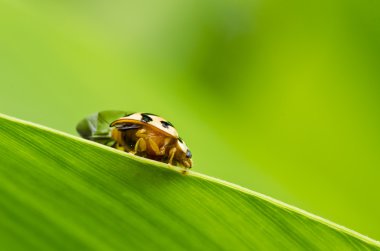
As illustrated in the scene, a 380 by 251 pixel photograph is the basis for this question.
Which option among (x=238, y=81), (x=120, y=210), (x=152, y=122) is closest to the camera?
(x=120, y=210)

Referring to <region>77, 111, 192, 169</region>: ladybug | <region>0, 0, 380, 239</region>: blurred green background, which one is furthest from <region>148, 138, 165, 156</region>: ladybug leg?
<region>0, 0, 380, 239</region>: blurred green background

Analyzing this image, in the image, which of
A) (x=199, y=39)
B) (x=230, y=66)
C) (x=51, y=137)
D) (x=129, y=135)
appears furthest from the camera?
(x=199, y=39)

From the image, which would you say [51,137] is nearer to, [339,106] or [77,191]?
[77,191]

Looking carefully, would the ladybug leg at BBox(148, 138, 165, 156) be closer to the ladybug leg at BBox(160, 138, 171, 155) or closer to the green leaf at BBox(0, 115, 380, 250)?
the ladybug leg at BBox(160, 138, 171, 155)

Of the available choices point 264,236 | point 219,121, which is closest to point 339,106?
point 219,121

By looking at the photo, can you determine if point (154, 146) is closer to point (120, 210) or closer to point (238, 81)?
point (120, 210)

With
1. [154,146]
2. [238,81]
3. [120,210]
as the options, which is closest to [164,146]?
[154,146]

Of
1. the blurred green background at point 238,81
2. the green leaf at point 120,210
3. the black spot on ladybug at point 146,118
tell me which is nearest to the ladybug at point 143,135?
the black spot on ladybug at point 146,118
